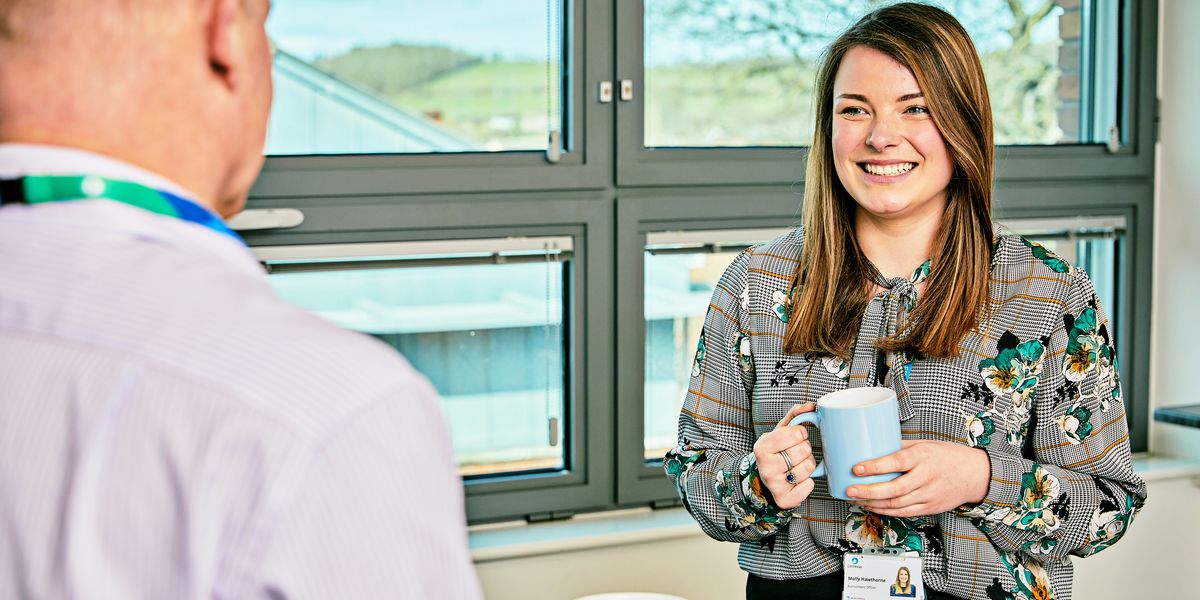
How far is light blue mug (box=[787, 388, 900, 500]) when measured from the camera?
4.06 ft

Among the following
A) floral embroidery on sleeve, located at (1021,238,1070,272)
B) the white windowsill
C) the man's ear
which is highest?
the man's ear

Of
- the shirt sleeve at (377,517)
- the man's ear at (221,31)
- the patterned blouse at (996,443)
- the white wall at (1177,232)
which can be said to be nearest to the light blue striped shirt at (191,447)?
the shirt sleeve at (377,517)

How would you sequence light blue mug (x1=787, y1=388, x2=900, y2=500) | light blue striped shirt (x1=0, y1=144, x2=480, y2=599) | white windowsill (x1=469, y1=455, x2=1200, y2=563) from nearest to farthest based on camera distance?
light blue striped shirt (x1=0, y1=144, x2=480, y2=599) < light blue mug (x1=787, y1=388, x2=900, y2=500) < white windowsill (x1=469, y1=455, x2=1200, y2=563)

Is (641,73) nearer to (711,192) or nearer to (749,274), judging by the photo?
(711,192)

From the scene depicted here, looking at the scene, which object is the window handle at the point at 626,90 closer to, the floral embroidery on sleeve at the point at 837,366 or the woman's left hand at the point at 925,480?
the floral embroidery on sleeve at the point at 837,366

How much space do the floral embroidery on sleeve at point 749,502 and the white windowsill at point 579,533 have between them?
83 centimetres

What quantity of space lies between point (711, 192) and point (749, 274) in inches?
34.7

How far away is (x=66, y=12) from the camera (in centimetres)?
55

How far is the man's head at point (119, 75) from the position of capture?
55cm

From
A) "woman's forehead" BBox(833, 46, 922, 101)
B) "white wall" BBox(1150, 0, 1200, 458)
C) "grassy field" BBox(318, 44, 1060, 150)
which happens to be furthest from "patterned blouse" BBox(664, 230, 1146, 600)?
"white wall" BBox(1150, 0, 1200, 458)

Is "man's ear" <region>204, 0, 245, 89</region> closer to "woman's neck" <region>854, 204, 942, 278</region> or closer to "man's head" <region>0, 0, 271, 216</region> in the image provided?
"man's head" <region>0, 0, 271, 216</region>

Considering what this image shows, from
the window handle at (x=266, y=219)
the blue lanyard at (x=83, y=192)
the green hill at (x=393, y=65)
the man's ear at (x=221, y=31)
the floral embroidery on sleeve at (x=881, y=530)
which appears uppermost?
the green hill at (x=393, y=65)

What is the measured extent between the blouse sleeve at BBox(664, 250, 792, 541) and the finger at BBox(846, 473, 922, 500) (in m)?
0.16

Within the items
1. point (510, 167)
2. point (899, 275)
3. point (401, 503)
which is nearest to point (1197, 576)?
point (899, 275)
